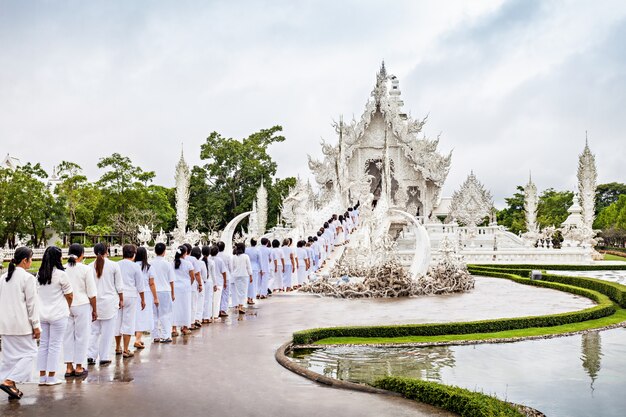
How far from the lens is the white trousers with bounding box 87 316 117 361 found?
7574mm

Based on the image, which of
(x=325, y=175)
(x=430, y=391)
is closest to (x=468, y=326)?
(x=430, y=391)

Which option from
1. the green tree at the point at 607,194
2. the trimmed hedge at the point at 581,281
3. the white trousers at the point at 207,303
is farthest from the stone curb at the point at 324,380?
the green tree at the point at 607,194

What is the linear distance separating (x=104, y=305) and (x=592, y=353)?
6.92 metres

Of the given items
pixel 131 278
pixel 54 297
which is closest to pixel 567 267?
pixel 131 278

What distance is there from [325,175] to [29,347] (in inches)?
1423

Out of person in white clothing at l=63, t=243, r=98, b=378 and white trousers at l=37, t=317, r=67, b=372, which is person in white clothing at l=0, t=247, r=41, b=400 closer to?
white trousers at l=37, t=317, r=67, b=372

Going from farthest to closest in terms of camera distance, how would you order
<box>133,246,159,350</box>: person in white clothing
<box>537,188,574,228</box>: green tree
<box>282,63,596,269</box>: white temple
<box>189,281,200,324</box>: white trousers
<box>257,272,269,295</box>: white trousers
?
<box>537,188,574,228</box>: green tree
<box>282,63,596,269</box>: white temple
<box>257,272,269,295</box>: white trousers
<box>189,281,200,324</box>: white trousers
<box>133,246,159,350</box>: person in white clothing

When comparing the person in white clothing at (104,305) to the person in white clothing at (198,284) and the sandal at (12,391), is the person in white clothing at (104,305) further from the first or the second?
the person in white clothing at (198,284)

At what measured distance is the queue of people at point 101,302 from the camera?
245 inches

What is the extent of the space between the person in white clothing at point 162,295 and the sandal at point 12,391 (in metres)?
2.97

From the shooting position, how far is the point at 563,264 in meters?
24.9

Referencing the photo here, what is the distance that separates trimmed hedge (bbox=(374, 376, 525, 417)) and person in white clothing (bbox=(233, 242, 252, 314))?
605 centimetres

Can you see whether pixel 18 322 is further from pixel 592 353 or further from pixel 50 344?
pixel 592 353

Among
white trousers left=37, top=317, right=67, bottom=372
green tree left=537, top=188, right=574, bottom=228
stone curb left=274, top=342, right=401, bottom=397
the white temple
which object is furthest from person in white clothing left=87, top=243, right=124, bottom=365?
green tree left=537, top=188, right=574, bottom=228
